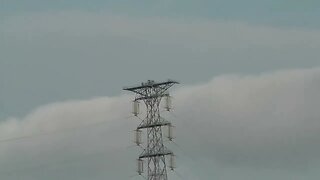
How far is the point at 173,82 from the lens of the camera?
141m

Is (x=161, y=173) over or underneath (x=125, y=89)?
underneath

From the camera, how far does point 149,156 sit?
141875 millimetres

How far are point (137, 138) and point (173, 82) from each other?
7678 millimetres

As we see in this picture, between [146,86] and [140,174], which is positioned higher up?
[146,86]

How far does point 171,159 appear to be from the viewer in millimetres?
141250

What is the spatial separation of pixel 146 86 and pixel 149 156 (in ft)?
24.6

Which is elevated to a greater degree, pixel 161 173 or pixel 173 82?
pixel 173 82

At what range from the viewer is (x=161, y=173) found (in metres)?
140

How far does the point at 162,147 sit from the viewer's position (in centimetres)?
14150

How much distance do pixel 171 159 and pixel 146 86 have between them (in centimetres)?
834

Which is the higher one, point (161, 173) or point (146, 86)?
point (146, 86)

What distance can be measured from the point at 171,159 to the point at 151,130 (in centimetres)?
415

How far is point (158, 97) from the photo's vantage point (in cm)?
14262

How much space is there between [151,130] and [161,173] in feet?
18.8
